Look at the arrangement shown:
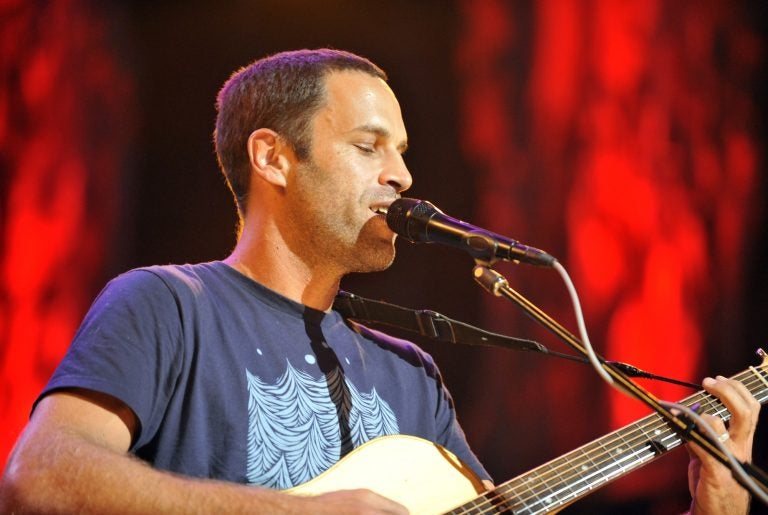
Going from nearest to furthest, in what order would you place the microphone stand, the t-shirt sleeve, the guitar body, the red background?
1. the microphone stand
2. the t-shirt sleeve
3. the guitar body
4. the red background

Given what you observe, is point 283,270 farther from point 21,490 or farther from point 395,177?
point 21,490

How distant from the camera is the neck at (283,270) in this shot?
8.07 ft

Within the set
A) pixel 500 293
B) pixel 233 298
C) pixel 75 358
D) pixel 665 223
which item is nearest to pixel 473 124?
pixel 665 223

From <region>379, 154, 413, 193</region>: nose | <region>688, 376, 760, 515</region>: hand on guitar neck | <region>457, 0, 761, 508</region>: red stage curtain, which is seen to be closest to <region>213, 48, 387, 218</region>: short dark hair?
<region>379, 154, 413, 193</region>: nose

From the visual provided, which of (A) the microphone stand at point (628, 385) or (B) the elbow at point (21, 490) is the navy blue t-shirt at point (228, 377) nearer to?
(B) the elbow at point (21, 490)

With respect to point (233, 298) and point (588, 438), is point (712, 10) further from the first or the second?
point (233, 298)

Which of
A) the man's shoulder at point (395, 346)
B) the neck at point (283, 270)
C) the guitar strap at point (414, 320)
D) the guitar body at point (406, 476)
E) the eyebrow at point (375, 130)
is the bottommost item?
the guitar body at point (406, 476)

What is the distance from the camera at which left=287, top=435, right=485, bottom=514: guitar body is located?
2018 mm

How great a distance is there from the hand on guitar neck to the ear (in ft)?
5.13

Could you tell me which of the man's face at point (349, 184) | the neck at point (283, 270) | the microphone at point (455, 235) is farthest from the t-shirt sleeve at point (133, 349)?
the microphone at point (455, 235)

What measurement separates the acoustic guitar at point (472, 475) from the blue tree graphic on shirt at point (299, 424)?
0.42ft

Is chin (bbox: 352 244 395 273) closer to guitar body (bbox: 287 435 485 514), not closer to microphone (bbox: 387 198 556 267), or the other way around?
A: microphone (bbox: 387 198 556 267)

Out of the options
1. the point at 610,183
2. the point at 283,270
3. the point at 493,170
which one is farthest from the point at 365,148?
the point at 610,183

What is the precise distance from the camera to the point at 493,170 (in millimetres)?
4023
